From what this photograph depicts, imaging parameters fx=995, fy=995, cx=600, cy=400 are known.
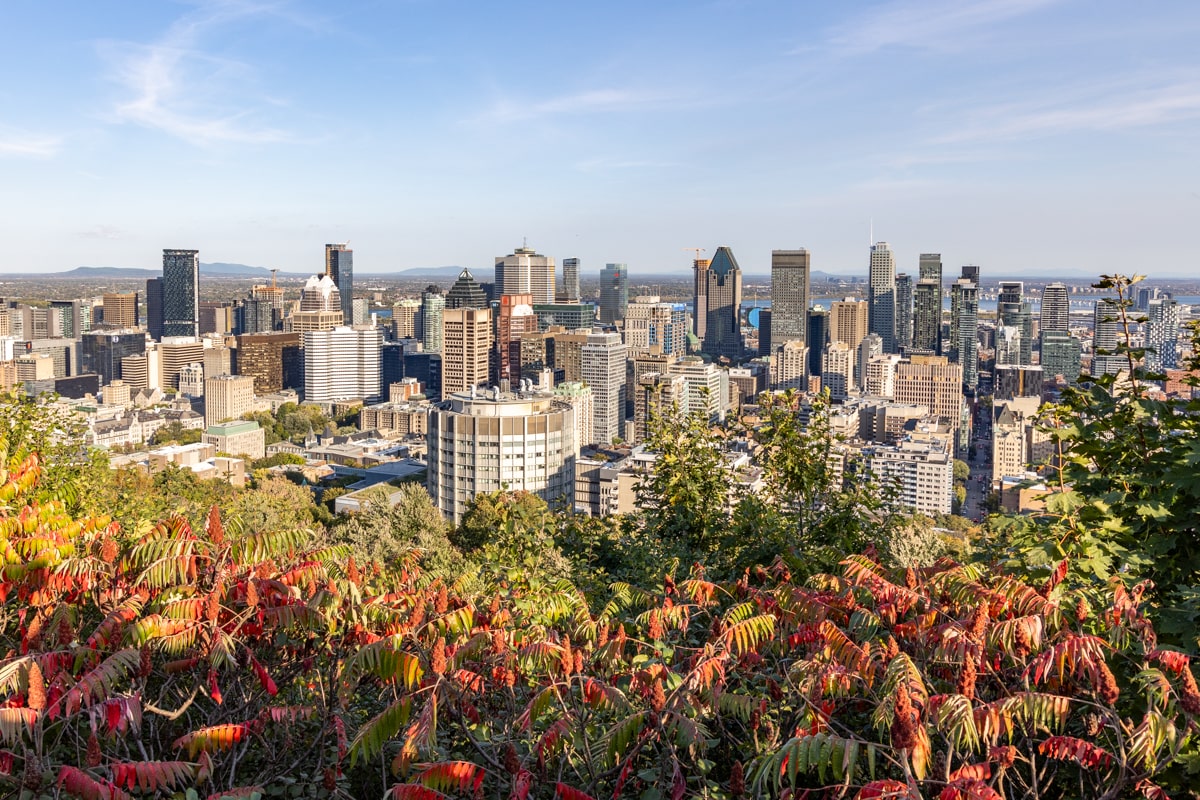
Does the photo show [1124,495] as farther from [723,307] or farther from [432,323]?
[723,307]

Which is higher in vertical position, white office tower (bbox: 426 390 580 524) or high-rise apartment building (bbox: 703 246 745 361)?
high-rise apartment building (bbox: 703 246 745 361)

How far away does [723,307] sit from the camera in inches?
6033

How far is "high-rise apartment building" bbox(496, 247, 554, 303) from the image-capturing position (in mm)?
159625

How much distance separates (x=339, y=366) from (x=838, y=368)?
53932 mm

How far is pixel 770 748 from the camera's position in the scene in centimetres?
253

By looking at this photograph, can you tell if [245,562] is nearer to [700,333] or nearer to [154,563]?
[154,563]

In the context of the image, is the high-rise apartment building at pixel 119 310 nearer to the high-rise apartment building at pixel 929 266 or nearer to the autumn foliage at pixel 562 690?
the high-rise apartment building at pixel 929 266

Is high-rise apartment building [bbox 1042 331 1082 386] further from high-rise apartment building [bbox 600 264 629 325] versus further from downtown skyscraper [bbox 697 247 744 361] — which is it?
high-rise apartment building [bbox 600 264 629 325]

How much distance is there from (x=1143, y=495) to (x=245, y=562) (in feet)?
12.0

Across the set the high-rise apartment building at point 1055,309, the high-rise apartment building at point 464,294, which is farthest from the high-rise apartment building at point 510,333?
the high-rise apartment building at point 1055,309

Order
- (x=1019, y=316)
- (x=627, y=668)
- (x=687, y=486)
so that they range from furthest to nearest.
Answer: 1. (x=1019, y=316)
2. (x=687, y=486)
3. (x=627, y=668)

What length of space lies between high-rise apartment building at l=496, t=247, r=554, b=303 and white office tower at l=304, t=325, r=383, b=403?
53526 mm

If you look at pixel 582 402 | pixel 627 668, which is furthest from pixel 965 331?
pixel 627 668

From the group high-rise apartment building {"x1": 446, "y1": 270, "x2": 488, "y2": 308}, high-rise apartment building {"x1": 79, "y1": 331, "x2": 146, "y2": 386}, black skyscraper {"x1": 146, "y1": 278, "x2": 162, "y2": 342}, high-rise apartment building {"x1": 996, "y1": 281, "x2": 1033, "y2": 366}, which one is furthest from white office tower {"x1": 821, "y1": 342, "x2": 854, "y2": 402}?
black skyscraper {"x1": 146, "y1": 278, "x2": 162, "y2": 342}
